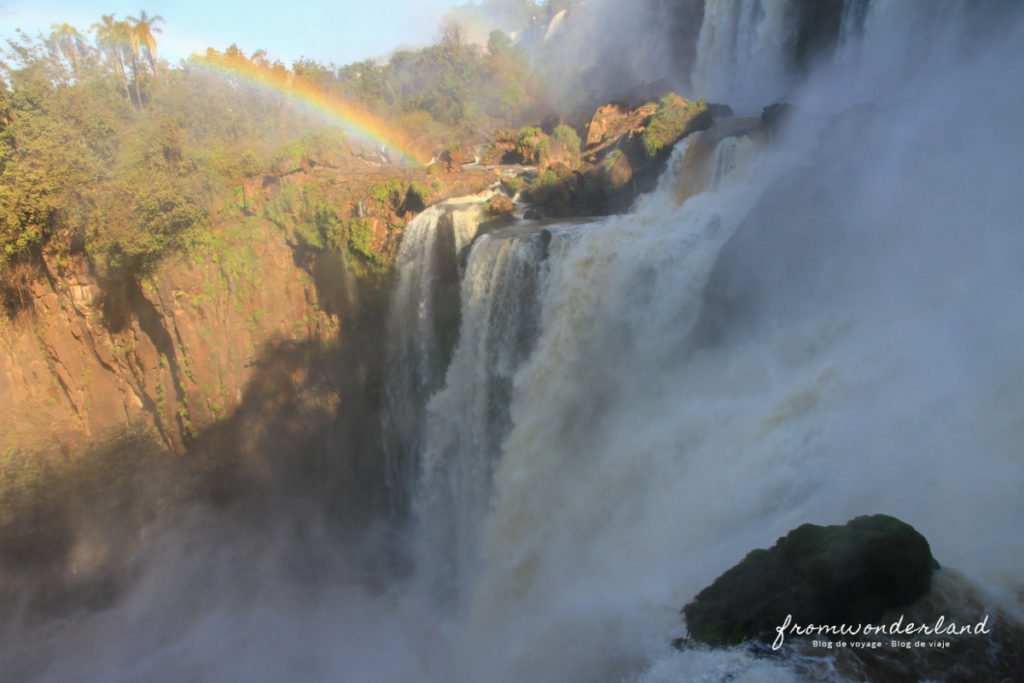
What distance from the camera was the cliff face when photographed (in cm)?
1376

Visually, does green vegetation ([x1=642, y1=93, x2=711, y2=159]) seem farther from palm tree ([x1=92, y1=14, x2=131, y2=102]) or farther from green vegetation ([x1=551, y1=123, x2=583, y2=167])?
palm tree ([x1=92, y1=14, x2=131, y2=102])

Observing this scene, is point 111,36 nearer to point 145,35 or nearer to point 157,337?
point 145,35

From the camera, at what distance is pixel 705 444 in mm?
7164

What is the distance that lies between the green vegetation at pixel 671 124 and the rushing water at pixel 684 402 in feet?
4.94

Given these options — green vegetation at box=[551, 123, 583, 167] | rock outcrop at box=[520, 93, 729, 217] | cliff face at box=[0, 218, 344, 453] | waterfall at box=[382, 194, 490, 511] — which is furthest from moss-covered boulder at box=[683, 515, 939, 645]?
green vegetation at box=[551, 123, 583, 167]

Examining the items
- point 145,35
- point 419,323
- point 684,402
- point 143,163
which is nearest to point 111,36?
point 145,35

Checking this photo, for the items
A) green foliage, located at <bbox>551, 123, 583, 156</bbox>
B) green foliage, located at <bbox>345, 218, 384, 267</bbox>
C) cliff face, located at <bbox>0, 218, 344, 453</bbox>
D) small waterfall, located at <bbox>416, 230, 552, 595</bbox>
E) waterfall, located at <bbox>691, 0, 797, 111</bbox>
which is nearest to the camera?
small waterfall, located at <bbox>416, 230, 552, 595</bbox>

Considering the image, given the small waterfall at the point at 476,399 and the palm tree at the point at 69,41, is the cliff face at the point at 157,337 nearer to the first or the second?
the small waterfall at the point at 476,399

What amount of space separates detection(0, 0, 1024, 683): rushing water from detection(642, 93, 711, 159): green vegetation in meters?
1.50

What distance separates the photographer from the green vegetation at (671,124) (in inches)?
582

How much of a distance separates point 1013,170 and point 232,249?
15286 mm

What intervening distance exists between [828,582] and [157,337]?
1526 centimetres

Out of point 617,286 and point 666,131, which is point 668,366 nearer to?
point 617,286

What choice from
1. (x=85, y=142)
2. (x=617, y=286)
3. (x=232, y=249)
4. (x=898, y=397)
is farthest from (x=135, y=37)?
(x=898, y=397)
